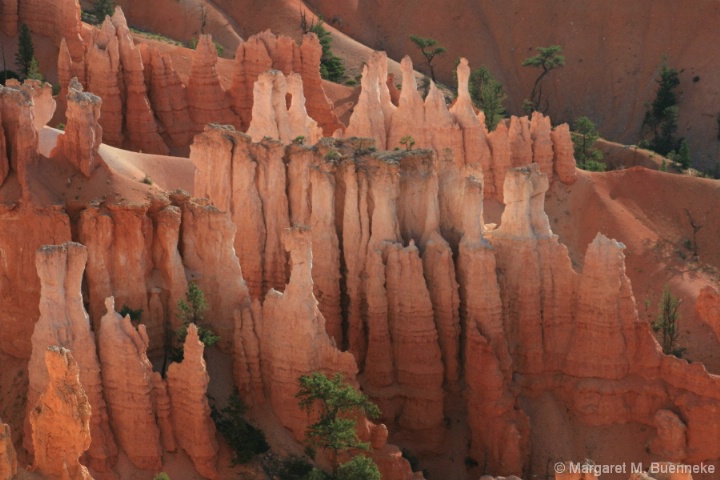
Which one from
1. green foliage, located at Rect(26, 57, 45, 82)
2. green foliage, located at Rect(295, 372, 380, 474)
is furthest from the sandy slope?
green foliage, located at Rect(26, 57, 45, 82)

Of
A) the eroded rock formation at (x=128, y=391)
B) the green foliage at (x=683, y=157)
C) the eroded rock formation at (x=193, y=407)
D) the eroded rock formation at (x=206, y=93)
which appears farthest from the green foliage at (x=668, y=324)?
the green foliage at (x=683, y=157)

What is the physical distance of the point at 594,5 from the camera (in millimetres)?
113562

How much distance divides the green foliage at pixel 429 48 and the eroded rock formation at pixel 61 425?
6763 cm

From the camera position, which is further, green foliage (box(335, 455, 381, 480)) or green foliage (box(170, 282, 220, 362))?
green foliage (box(170, 282, 220, 362))

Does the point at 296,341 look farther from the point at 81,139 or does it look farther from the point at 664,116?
the point at 664,116

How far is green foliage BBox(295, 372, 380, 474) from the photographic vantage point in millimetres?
Result: 46844

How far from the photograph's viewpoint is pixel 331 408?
47.4 meters

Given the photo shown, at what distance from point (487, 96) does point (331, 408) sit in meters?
43.3

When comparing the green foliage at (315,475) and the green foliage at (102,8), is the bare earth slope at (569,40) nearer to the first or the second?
the green foliage at (102,8)

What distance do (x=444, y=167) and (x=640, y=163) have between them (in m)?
35.9

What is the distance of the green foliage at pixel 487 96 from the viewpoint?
8687 centimetres

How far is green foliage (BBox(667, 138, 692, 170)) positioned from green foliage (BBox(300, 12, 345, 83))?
19699 millimetres

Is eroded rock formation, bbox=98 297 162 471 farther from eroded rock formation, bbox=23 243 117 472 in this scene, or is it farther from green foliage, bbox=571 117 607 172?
green foliage, bbox=571 117 607 172

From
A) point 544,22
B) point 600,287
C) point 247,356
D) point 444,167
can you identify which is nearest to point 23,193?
point 247,356
